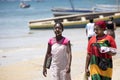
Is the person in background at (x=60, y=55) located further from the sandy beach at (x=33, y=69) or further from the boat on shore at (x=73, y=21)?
the boat on shore at (x=73, y=21)

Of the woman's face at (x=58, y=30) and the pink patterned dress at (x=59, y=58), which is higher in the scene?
the woman's face at (x=58, y=30)

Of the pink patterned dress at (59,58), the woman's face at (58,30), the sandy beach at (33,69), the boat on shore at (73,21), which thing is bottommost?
the boat on shore at (73,21)

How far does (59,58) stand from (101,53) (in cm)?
Answer: 83

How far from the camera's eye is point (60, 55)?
6.15 metres

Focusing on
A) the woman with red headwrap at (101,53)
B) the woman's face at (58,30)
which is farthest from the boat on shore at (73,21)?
the woman with red headwrap at (101,53)

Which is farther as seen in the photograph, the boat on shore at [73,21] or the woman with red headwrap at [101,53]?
the boat on shore at [73,21]

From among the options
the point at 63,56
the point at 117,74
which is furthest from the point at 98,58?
the point at 117,74

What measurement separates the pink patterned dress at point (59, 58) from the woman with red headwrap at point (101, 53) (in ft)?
1.84

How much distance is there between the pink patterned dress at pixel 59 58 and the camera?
6.13 meters

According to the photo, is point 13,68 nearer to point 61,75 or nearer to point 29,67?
point 29,67

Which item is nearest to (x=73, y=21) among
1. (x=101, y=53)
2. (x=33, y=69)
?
(x=33, y=69)

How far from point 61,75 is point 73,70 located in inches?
188

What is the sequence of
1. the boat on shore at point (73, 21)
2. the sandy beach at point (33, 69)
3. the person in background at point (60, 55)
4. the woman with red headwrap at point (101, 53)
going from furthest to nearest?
the boat on shore at point (73, 21) → the sandy beach at point (33, 69) → the person in background at point (60, 55) → the woman with red headwrap at point (101, 53)


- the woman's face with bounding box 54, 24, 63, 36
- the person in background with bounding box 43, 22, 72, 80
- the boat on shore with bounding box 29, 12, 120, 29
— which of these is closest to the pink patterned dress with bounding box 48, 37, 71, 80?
the person in background with bounding box 43, 22, 72, 80
